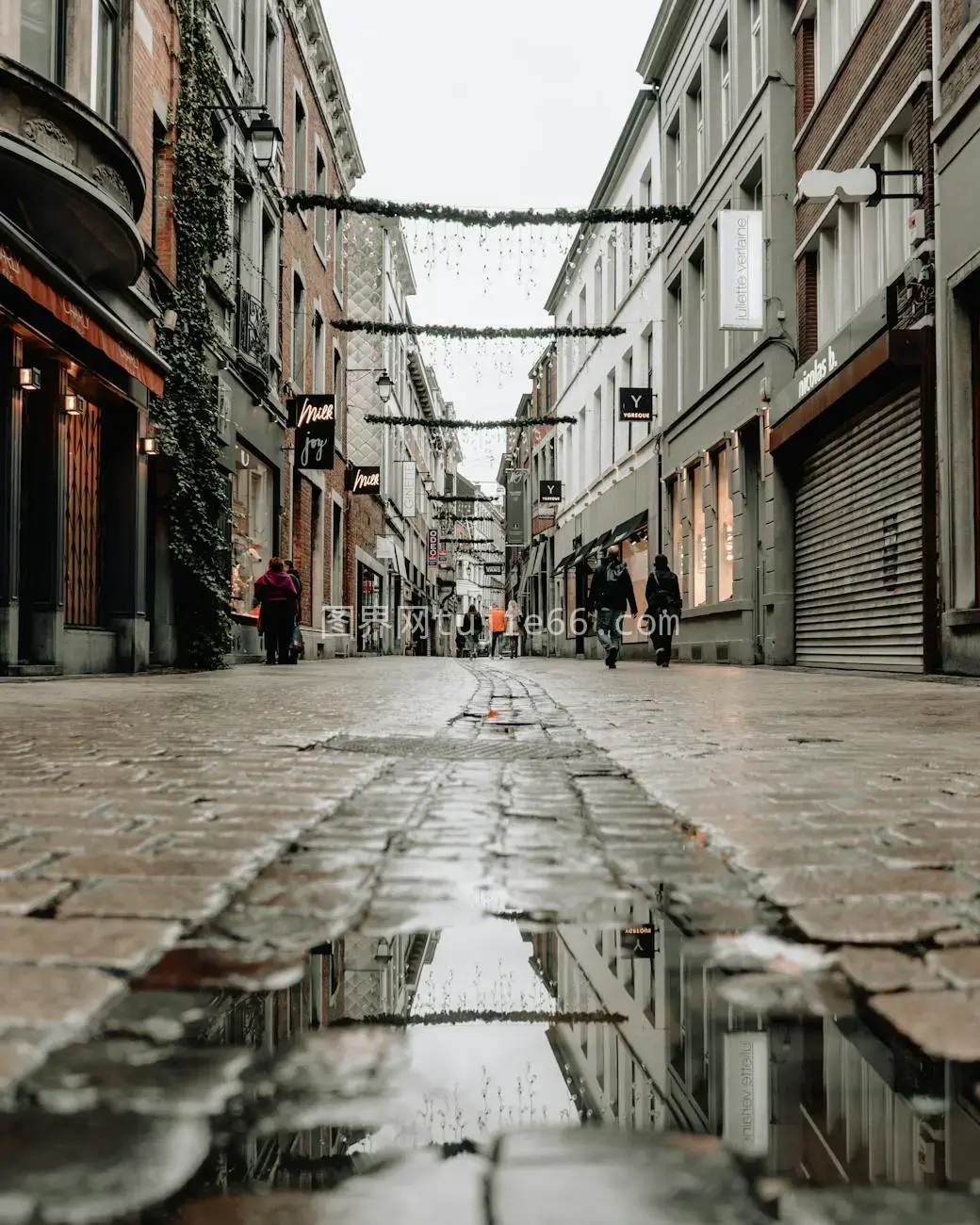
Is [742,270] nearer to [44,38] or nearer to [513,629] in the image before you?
[44,38]

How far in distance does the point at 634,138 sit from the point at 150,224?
1657cm

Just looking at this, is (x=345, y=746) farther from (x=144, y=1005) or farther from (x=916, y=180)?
(x=916, y=180)

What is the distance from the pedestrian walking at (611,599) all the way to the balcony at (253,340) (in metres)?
6.56

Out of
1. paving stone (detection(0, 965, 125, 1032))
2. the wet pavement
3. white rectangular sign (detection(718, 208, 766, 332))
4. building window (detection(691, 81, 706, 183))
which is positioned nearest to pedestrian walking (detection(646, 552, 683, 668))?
white rectangular sign (detection(718, 208, 766, 332))

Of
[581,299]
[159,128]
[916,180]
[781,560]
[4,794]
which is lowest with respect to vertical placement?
[4,794]

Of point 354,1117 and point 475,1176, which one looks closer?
point 475,1176

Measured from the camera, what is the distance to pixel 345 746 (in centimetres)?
504

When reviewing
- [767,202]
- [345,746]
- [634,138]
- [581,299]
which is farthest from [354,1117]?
[581,299]

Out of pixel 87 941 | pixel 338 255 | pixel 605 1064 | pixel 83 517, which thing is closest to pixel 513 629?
pixel 338 255

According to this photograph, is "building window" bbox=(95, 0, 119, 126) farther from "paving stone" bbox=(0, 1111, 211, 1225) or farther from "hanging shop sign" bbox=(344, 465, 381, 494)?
"hanging shop sign" bbox=(344, 465, 381, 494)

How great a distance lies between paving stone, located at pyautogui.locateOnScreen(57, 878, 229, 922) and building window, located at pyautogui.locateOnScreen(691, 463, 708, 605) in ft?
66.6

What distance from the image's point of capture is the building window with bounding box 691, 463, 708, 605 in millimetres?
22328

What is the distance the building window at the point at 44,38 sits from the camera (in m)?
11.1

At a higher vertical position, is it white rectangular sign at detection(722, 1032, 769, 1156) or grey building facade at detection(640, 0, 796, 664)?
grey building facade at detection(640, 0, 796, 664)
